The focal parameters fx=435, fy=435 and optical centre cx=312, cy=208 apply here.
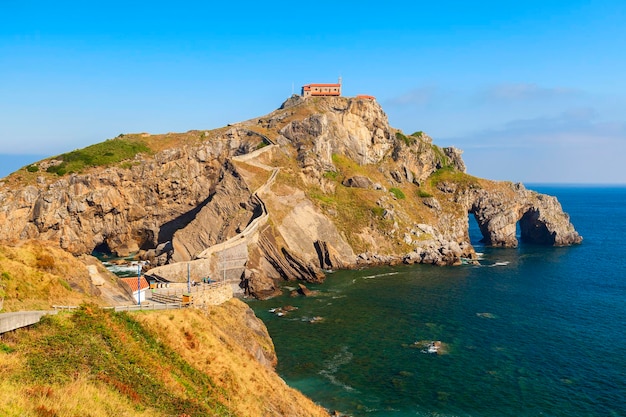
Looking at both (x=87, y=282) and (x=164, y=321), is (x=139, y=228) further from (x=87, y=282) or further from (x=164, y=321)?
(x=164, y=321)

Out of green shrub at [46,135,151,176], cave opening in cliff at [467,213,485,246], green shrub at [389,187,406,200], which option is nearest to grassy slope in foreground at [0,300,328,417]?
green shrub at [46,135,151,176]

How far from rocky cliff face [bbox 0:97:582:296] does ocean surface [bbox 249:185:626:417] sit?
11924 millimetres

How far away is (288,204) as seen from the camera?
107 metres

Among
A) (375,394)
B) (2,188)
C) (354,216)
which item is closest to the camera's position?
(375,394)

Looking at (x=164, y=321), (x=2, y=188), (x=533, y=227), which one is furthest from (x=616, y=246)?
(x=2, y=188)

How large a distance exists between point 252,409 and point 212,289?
1862 cm

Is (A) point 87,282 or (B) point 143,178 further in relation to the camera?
(B) point 143,178

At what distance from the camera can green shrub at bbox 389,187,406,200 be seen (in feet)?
435

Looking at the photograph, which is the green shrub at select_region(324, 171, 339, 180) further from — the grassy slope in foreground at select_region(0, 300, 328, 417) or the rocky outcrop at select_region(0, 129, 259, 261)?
the grassy slope in foreground at select_region(0, 300, 328, 417)

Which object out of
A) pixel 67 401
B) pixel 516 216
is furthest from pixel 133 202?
pixel 516 216

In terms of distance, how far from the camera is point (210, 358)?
33062 mm

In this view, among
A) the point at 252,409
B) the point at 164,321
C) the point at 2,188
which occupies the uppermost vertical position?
the point at 2,188

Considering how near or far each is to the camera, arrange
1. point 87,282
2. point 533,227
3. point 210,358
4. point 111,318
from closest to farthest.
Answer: point 111,318 < point 210,358 < point 87,282 < point 533,227

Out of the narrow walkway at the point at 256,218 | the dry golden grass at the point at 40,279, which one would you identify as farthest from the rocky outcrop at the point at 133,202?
the dry golden grass at the point at 40,279
